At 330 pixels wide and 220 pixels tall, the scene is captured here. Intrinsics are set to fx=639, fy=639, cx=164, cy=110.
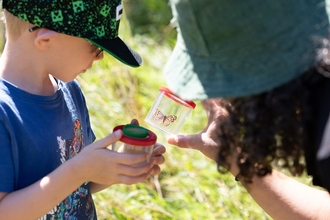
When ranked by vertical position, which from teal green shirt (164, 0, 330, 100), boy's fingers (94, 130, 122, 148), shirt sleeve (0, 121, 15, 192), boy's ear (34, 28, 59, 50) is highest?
teal green shirt (164, 0, 330, 100)

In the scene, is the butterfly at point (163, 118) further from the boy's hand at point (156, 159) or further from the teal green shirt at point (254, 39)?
the teal green shirt at point (254, 39)

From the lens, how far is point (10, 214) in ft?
6.90

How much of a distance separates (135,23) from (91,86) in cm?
168

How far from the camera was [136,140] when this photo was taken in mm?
2098

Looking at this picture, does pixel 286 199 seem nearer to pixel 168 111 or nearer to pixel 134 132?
pixel 168 111

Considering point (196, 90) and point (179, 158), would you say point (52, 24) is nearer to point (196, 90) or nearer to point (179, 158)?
point (196, 90)

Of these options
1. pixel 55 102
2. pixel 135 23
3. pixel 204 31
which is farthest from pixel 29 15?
pixel 135 23

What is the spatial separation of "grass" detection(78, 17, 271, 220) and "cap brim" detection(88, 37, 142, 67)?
1.31 m

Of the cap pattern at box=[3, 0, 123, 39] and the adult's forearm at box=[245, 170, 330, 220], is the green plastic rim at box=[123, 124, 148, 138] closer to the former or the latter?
the cap pattern at box=[3, 0, 123, 39]

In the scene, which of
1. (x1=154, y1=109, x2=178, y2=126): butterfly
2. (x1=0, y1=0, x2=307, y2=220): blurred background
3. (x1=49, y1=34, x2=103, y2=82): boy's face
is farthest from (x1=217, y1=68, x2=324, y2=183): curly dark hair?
(x1=0, y1=0, x2=307, y2=220): blurred background

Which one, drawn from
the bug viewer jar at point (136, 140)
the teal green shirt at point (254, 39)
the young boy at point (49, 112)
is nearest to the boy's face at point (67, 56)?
the young boy at point (49, 112)

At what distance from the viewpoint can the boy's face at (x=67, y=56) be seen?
89.2 inches

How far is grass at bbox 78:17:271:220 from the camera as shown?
3496mm

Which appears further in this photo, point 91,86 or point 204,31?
point 91,86
